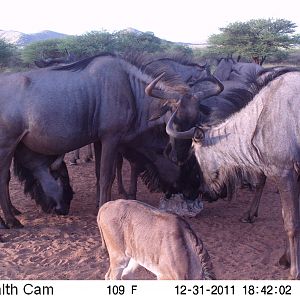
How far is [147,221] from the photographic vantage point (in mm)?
4699

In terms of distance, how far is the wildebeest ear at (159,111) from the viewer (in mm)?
7180

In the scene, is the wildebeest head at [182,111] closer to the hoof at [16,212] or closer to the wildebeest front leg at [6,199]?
the wildebeest front leg at [6,199]

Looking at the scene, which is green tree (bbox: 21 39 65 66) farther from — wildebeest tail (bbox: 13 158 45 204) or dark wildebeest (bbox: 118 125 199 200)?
dark wildebeest (bbox: 118 125 199 200)

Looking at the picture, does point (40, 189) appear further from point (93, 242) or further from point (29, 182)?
point (93, 242)

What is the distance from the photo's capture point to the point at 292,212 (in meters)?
5.37

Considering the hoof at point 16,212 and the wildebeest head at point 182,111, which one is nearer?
the wildebeest head at point 182,111

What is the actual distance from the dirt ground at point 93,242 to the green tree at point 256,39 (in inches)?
883

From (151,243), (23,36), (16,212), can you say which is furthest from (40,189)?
(23,36)

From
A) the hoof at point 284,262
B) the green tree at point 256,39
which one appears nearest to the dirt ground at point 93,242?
the hoof at point 284,262

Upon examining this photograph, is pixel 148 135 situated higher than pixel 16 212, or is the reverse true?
pixel 148 135

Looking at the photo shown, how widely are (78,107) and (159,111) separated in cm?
118

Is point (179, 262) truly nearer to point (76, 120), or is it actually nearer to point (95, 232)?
point (95, 232)
